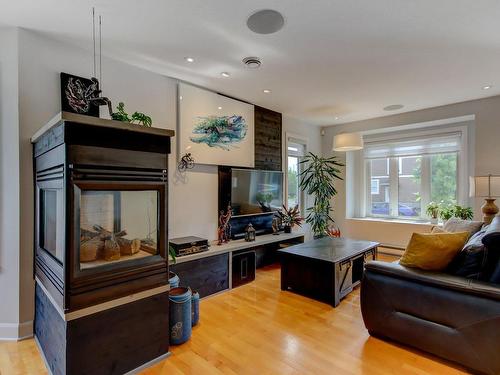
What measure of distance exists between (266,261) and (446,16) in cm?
366

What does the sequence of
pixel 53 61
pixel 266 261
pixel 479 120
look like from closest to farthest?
pixel 53 61 < pixel 479 120 < pixel 266 261

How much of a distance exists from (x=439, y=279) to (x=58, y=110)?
11.2 feet

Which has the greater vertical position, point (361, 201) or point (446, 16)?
point (446, 16)

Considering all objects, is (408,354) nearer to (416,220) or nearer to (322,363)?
(322,363)

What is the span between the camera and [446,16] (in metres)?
2.08

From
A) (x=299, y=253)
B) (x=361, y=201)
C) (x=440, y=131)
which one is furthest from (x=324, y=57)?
(x=361, y=201)

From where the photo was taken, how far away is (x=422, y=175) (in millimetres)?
5035

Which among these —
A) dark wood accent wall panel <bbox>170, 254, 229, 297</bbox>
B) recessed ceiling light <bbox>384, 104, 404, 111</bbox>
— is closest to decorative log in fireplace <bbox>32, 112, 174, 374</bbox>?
dark wood accent wall panel <bbox>170, 254, 229, 297</bbox>

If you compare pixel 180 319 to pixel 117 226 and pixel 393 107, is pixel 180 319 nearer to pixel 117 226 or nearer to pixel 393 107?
pixel 117 226

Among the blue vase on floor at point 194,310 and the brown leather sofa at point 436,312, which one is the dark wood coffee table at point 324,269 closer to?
the brown leather sofa at point 436,312

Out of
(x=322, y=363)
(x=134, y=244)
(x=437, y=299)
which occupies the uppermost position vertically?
(x=134, y=244)

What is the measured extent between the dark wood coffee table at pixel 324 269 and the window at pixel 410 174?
2242 mm

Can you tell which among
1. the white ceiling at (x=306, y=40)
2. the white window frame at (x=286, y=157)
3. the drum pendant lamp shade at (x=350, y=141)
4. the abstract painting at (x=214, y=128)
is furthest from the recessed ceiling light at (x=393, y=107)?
the abstract painting at (x=214, y=128)

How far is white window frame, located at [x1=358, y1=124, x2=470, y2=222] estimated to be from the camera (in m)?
4.53
